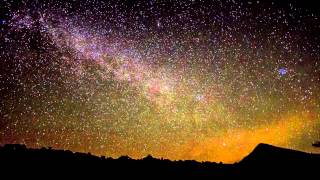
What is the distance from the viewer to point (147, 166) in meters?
10.9

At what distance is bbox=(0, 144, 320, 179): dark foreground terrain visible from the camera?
8.89 metres

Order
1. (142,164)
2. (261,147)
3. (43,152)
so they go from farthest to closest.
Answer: (261,147), (142,164), (43,152)

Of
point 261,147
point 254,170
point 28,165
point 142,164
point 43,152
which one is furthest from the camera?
point 261,147

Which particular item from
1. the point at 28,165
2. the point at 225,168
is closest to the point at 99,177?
the point at 28,165

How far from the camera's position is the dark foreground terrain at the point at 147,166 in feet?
29.2

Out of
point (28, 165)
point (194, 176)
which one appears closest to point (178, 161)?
point (194, 176)

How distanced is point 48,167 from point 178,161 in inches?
215

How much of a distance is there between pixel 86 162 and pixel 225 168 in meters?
5.80

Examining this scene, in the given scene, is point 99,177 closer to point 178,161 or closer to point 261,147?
point 178,161

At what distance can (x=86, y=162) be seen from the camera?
1009cm

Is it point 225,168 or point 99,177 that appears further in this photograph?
point 225,168

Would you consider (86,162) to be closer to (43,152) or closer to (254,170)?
(43,152)

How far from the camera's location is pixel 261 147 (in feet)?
43.2

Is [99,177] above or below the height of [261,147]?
below
